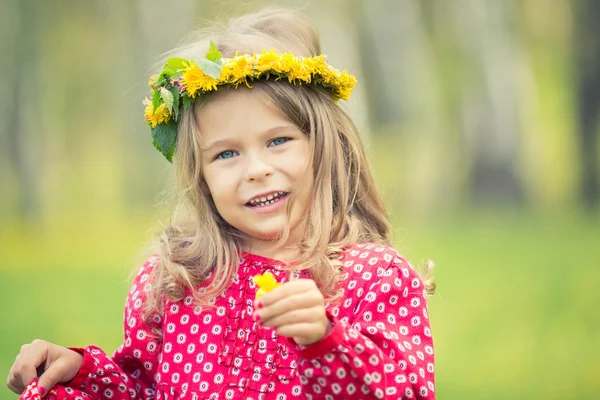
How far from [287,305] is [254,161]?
0.56 meters

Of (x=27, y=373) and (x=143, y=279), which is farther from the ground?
(x=143, y=279)

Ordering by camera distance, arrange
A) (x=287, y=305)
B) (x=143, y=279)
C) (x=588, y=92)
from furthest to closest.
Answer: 1. (x=588, y=92)
2. (x=143, y=279)
3. (x=287, y=305)

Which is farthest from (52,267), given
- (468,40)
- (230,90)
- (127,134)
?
(230,90)

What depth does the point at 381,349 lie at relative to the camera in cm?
191

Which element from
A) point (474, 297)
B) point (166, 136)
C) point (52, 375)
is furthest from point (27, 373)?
point (474, 297)

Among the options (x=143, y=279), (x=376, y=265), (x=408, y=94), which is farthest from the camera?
(x=408, y=94)

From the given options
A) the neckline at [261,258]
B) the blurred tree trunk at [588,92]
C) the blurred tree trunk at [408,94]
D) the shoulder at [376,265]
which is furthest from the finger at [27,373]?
the blurred tree trunk at [588,92]

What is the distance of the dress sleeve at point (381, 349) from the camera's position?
1.72m

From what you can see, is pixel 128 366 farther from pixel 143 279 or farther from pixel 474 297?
pixel 474 297

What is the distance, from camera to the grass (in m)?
5.03

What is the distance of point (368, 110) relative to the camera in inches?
364

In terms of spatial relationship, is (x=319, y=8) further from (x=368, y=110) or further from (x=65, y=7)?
(x=65, y=7)

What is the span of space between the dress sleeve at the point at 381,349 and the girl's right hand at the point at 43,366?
75cm

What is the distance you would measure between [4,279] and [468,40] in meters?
5.12
